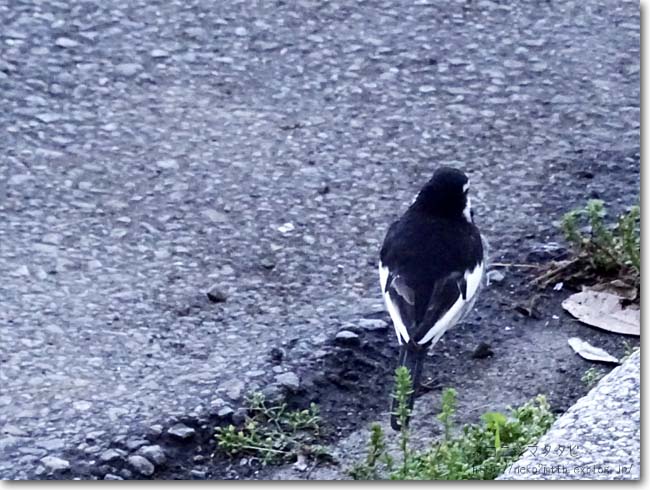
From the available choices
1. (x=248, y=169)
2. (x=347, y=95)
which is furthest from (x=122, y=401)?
(x=347, y=95)

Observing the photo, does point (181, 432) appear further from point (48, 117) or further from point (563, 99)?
point (563, 99)

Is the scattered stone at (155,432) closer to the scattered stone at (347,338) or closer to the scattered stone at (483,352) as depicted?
the scattered stone at (347,338)

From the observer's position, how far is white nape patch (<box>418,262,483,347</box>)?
14.1 feet

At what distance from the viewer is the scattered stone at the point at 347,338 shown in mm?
4578

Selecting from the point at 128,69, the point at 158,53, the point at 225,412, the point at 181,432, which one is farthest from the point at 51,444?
the point at 158,53

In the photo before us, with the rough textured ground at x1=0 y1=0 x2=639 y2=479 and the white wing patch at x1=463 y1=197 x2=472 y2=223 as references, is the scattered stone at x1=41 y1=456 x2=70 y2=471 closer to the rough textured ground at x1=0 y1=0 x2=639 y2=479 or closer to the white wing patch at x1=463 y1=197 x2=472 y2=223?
the rough textured ground at x1=0 y1=0 x2=639 y2=479

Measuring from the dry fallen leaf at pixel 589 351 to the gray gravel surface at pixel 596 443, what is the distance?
0.62 meters

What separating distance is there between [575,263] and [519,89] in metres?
1.15

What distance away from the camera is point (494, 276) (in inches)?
195

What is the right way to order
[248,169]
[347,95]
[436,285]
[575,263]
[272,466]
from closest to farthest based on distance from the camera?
1. [272,466]
2. [436,285]
3. [575,263]
4. [248,169]
5. [347,95]

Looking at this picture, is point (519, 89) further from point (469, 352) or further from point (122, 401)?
point (122, 401)

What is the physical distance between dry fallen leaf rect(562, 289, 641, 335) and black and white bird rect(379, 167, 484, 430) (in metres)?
0.35

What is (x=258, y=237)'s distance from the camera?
17.0 ft

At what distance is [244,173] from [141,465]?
1.68 meters
